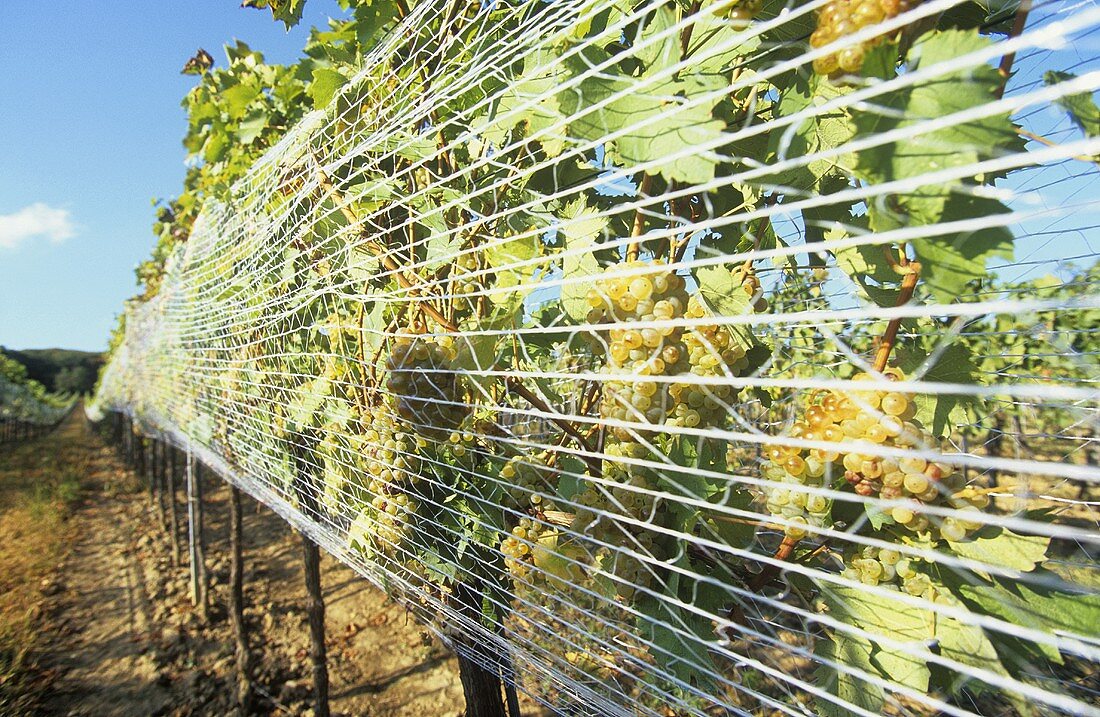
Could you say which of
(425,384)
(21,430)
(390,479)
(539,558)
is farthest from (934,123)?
(21,430)

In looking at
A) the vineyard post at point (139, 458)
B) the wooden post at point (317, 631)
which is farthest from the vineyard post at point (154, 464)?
the wooden post at point (317, 631)

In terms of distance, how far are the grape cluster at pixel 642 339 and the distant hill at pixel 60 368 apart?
52.9 meters

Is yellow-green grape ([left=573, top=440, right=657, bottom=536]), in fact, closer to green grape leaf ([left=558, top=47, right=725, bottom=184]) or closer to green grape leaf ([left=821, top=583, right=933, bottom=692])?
green grape leaf ([left=821, top=583, right=933, bottom=692])

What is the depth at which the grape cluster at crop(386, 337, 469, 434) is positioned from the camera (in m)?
1.28

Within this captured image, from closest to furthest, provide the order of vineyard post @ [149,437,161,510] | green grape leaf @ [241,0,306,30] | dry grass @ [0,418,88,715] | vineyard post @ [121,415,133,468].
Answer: green grape leaf @ [241,0,306,30] → dry grass @ [0,418,88,715] → vineyard post @ [149,437,161,510] → vineyard post @ [121,415,133,468]

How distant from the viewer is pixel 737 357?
879 millimetres

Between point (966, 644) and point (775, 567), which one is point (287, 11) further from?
point (966, 644)

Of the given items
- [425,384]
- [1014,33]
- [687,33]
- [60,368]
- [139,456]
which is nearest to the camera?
[1014,33]

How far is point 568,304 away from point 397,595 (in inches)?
46.4

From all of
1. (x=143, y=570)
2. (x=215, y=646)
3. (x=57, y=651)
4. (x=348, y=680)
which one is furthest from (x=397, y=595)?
(x=143, y=570)

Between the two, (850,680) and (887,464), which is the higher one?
(887,464)

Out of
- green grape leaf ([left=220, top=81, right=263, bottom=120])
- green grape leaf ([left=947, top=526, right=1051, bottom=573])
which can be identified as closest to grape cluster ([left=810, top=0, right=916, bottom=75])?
green grape leaf ([left=947, top=526, right=1051, bottom=573])

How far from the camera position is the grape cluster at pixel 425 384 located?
1277 mm

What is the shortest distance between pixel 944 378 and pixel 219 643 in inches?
224
